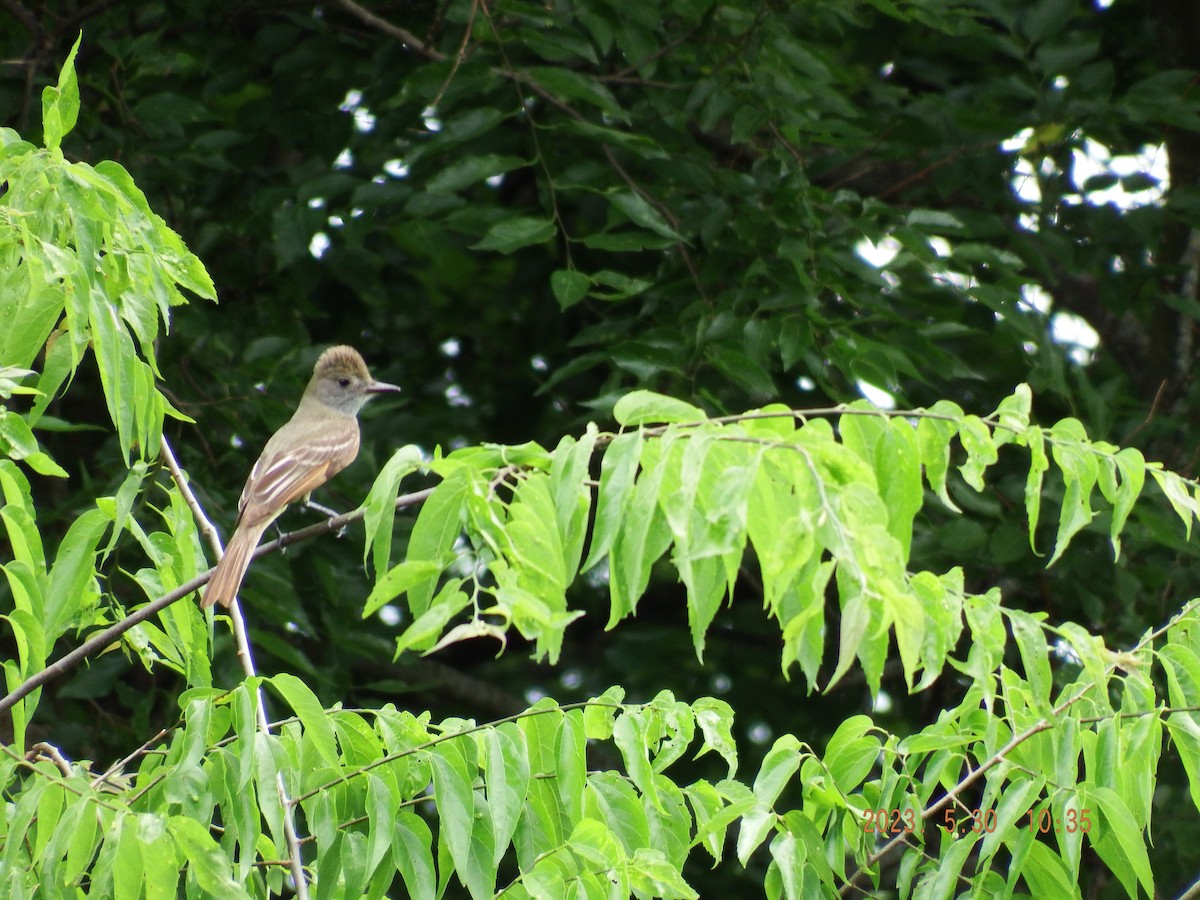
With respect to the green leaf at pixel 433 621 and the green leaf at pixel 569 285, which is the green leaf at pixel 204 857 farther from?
the green leaf at pixel 569 285

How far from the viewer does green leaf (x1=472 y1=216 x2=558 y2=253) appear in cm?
535

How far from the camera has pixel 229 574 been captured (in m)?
3.68

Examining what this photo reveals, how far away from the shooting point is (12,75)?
6066 millimetres

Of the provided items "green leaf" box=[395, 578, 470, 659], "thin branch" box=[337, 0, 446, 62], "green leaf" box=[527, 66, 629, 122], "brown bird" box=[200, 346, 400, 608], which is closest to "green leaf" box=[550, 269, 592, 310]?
"green leaf" box=[527, 66, 629, 122]

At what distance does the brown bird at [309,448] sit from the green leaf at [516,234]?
2.74 ft

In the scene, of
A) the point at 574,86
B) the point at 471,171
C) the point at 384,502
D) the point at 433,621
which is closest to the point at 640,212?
the point at 574,86

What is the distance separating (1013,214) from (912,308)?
686mm

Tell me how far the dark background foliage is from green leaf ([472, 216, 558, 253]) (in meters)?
0.01

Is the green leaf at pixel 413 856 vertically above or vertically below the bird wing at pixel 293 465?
above

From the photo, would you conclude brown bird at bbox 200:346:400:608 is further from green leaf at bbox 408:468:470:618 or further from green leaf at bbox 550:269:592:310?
green leaf at bbox 408:468:470:618

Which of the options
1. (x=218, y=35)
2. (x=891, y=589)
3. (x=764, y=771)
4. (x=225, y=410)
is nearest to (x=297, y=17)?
(x=218, y=35)

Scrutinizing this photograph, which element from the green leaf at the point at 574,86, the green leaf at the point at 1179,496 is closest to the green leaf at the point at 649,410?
the green leaf at the point at 1179,496

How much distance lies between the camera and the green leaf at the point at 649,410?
240cm

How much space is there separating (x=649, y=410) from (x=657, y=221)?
3187 millimetres
